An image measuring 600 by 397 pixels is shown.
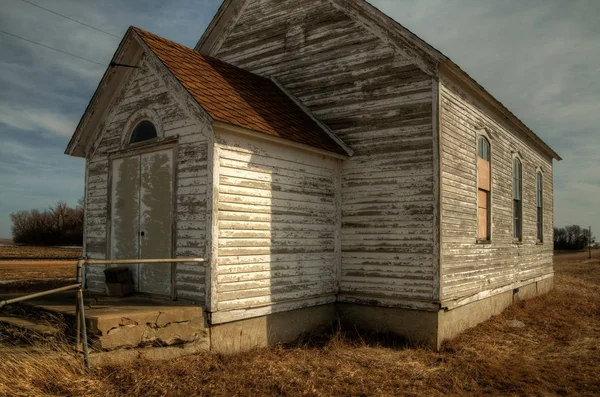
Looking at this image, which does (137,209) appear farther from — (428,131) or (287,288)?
(428,131)

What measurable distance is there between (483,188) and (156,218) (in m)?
7.20

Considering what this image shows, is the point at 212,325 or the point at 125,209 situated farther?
the point at 125,209

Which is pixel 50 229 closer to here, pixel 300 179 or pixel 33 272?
pixel 33 272

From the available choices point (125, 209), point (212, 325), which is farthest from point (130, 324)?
point (125, 209)

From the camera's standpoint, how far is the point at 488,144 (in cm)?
1195

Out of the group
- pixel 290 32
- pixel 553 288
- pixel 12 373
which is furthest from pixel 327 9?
pixel 553 288

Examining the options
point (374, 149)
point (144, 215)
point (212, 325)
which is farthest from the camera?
point (374, 149)

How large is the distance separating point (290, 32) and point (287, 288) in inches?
224

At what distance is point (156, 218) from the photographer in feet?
27.5

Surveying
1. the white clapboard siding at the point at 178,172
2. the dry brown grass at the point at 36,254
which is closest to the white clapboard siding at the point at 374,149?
the white clapboard siding at the point at 178,172

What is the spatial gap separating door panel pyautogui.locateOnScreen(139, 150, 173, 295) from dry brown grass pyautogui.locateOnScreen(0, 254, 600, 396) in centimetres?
175

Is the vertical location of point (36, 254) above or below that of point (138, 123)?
below

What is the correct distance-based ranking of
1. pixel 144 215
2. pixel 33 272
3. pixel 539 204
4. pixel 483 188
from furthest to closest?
pixel 33 272 < pixel 539 204 < pixel 483 188 < pixel 144 215

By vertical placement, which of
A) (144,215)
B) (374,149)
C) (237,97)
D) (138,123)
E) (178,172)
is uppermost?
(237,97)
